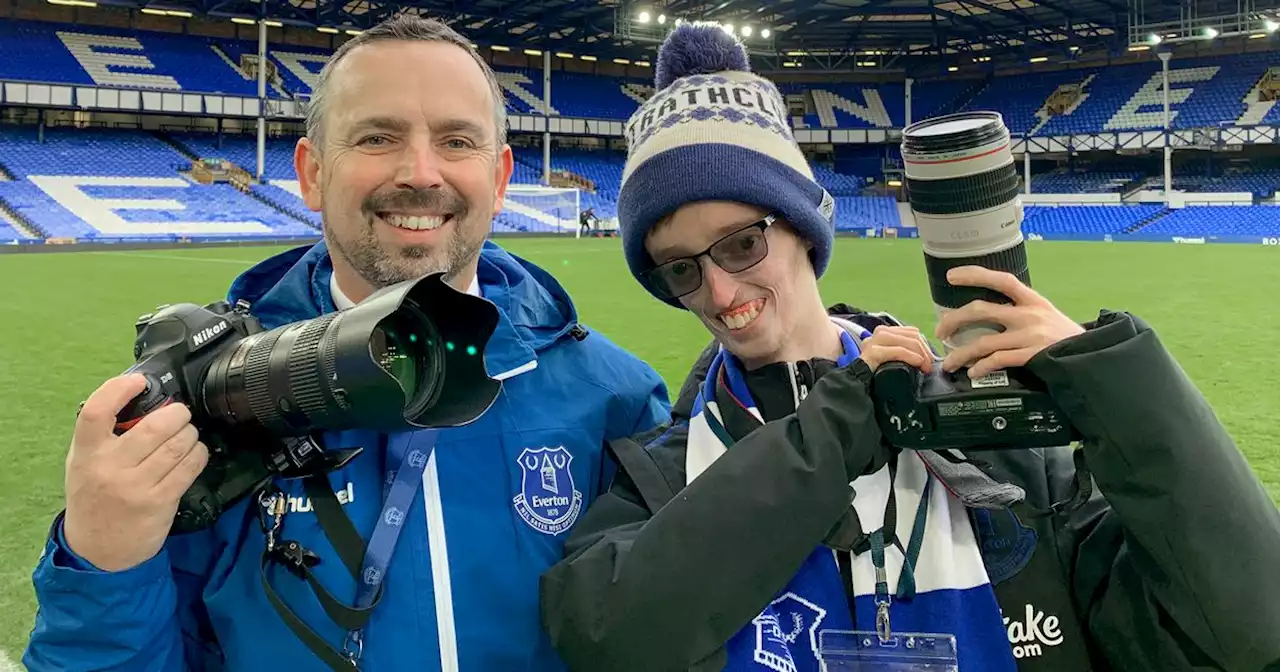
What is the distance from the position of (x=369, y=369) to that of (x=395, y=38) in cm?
81

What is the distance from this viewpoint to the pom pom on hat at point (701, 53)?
1682 millimetres

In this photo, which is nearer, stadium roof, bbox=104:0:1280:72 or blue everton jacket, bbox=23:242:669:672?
blue everton jacket, bbox=23:242:669:672

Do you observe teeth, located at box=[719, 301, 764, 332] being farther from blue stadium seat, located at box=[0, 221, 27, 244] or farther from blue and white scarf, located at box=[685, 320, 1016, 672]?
blue stadium seat, located at box=[0, 221, 27, 244]

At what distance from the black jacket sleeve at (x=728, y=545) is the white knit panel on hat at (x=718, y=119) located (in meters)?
0.54

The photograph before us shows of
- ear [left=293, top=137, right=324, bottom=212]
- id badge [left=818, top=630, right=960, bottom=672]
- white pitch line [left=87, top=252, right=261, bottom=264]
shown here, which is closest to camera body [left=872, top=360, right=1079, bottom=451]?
id badge [left=818, top=630, right=960, bottom=672]

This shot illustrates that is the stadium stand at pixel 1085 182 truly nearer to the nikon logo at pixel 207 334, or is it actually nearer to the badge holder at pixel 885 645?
the badge holder at pixel 885 645

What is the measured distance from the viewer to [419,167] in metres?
1.57

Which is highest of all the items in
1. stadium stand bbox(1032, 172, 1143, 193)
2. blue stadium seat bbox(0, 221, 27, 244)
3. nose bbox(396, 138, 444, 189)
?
stadium stand bbox(1032, 172, 1143, 193)

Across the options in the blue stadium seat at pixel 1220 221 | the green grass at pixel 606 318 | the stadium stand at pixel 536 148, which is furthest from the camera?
the blue stadium seat at pixel 1220 221

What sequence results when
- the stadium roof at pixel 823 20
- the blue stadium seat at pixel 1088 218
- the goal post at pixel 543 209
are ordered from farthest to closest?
1. the goal post at pixel 543 209
2. the blue stadium seat at pixel 1088 218
3. the stadium roof at pixel 823 20

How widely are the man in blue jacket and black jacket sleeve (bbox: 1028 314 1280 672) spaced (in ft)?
2.86

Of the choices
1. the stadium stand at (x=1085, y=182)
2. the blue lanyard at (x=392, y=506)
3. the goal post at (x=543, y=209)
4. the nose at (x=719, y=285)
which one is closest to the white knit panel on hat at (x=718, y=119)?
the nose at (x=719, y=285)

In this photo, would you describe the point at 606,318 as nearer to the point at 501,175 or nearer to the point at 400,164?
the point at 501,175

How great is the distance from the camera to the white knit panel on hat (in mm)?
1548
